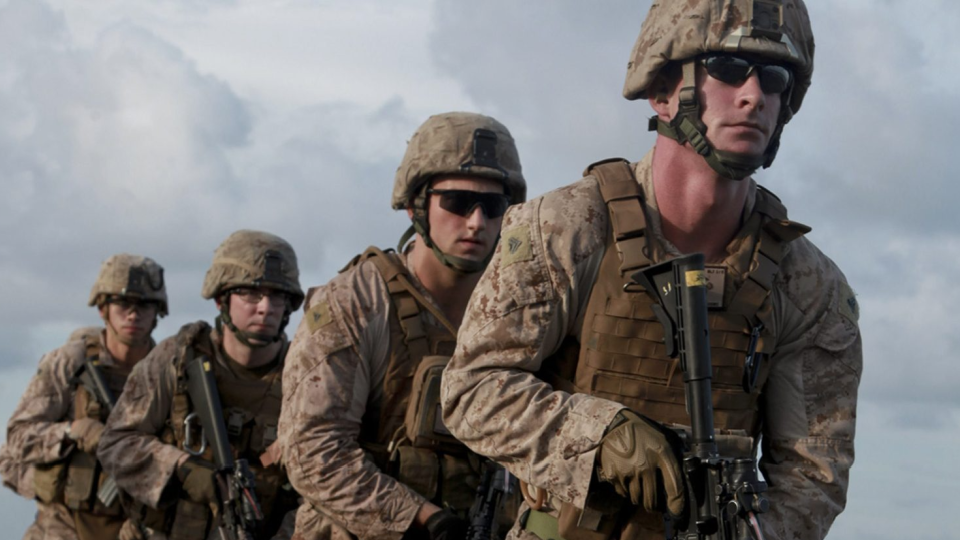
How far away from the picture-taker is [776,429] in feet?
17.5

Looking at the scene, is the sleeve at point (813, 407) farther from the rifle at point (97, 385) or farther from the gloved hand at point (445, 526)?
the rifle at point (97, 385)

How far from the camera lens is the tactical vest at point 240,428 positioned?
10.1 m

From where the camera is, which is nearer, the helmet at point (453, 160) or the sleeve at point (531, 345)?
the sleeve at point (531, 345)

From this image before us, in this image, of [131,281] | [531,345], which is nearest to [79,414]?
[131,281]

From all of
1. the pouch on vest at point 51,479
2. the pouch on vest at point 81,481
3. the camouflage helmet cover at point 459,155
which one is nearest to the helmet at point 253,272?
the camouflage helmet cover at point 459,155

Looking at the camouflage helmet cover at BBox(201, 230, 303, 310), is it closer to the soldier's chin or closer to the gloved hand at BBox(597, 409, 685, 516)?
the soldier's chin

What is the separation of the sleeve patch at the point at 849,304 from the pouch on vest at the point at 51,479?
30.5 ft

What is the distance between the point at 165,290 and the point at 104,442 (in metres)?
3.96

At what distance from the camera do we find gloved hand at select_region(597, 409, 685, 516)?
15.1 feet

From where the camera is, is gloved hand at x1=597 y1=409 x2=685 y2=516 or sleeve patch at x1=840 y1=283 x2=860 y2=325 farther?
sleeve patch at x1=840 y1=283 x2=860 y2=325

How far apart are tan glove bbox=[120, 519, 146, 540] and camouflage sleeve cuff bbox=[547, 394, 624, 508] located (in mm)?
7371

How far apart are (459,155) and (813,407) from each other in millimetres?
3256

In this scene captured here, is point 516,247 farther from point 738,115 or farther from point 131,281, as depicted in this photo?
point 131,281

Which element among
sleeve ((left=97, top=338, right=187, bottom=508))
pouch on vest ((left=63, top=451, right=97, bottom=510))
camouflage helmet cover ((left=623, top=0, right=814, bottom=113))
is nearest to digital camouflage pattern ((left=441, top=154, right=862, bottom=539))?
camouflage helmet cover ((left=623, top=0, right=814, bottom=113))
